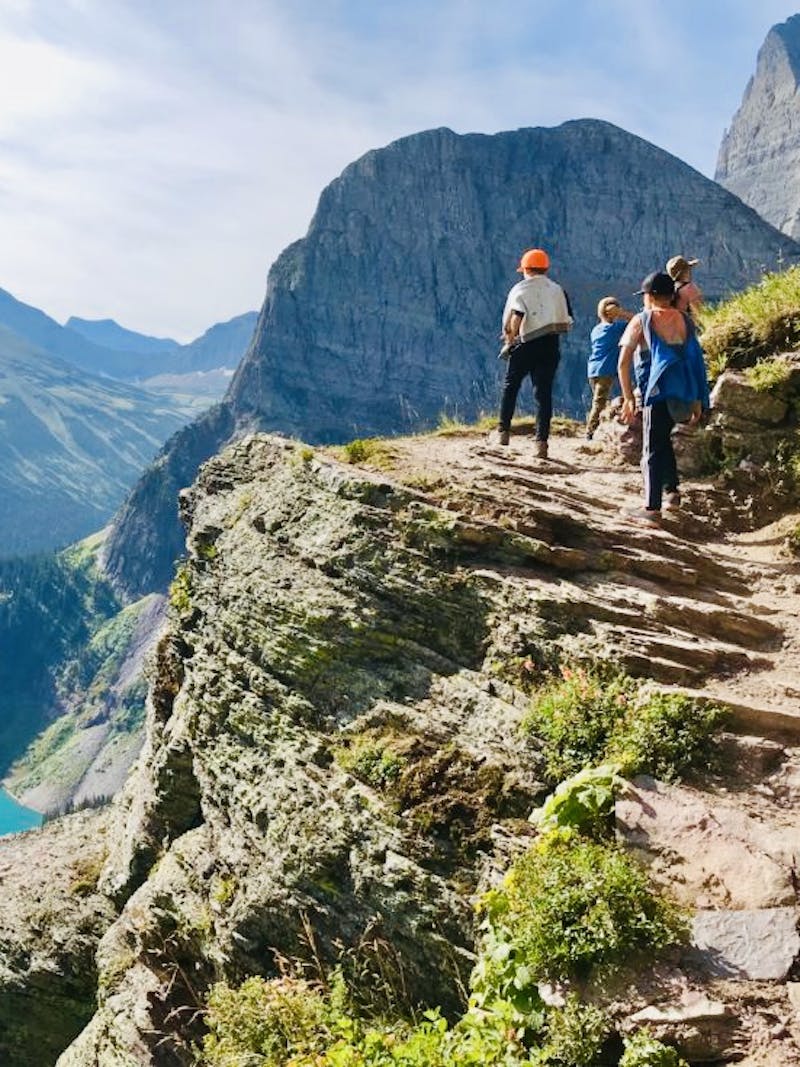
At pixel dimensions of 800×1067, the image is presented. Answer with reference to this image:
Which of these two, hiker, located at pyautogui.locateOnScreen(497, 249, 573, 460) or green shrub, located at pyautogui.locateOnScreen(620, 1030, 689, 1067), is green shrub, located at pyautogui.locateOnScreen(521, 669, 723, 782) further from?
hiker, located at pyautogui.locateOnScreen(497, 249, 573, 460)

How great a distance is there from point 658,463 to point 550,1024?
7.25m

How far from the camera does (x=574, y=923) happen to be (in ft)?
20.9

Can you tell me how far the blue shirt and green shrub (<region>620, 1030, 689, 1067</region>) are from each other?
45.1ft

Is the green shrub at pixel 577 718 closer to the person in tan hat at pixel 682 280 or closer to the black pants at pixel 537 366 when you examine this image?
the black pants at pixel 537 366

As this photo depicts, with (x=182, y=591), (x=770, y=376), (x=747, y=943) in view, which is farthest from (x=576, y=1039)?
(x=182, y=591)

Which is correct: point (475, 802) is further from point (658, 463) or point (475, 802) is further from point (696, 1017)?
point (658, 463)

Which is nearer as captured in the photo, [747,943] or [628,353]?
Answer: [747,943]

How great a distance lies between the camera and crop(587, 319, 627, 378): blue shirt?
17.3 m

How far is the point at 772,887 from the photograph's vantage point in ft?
21.0

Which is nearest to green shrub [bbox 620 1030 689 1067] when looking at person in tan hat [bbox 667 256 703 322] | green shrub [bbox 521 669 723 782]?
green shrub [bbox 521 669 723 782]

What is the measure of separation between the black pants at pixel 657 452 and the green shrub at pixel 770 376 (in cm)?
270

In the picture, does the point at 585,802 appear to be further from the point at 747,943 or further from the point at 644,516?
the point at 644,516

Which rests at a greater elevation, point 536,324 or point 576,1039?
point 536,324

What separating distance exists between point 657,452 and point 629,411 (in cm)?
363
